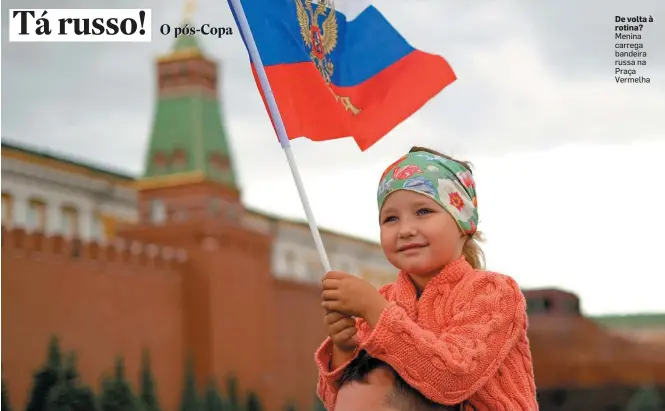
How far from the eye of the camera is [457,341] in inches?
46.2

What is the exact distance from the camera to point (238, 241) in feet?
30.9

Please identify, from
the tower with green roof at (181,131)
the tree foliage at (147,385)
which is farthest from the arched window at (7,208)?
the tree foliage at (147,385)

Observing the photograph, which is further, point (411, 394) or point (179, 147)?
point (179, 147)

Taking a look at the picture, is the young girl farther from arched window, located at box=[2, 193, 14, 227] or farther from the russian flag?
arched window, located at box=[2, 193, 14, 227]

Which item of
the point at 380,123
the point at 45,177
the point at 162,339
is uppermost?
the point at 45,177

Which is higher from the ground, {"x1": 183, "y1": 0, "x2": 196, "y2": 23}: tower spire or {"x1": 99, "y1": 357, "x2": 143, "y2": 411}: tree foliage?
{"x1": 183, "y1": 0, "x2": 196, "y2": 23}: tower spire

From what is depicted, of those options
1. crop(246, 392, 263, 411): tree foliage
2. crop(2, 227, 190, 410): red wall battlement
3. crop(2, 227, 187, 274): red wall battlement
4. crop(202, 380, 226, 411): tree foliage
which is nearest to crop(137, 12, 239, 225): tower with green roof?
crop(2, 227, 187, 274): red wall battlement

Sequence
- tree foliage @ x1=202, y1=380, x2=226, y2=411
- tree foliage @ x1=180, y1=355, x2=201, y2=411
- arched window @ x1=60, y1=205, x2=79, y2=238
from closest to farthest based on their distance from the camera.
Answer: arched window @ x1=60, y1=205, x2=79, y2=238 < tree foliage @ x1=180, y1=355, x2=201, y2=411 < tree foliage @ x1=202, y1=380, x2=226, y2=411

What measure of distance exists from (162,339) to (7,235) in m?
1.65

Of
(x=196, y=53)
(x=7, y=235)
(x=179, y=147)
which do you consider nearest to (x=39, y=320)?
(x=7, y=235)

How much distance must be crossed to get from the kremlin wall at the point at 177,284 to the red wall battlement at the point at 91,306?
0.03 feet

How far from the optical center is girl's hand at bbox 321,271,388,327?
1.17 metres

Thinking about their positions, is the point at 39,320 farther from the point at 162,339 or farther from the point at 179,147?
the point at 179,147

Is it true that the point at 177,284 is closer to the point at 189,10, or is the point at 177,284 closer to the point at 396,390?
the point at 189,10
